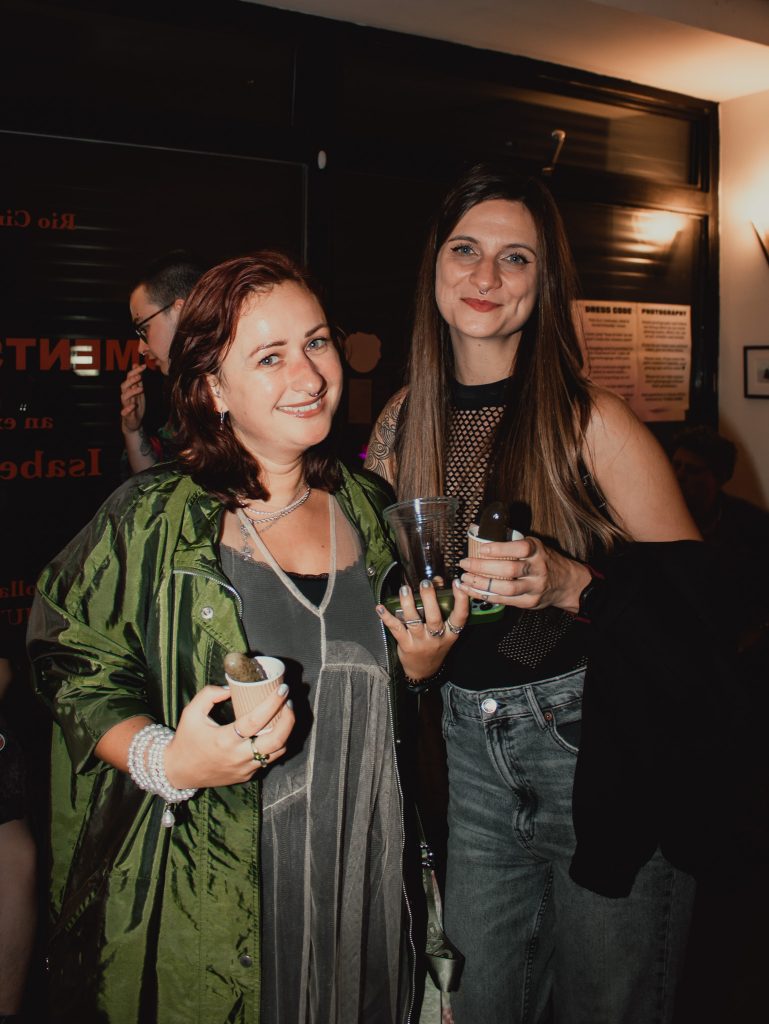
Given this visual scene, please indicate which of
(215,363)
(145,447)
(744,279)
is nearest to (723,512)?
(744,279)

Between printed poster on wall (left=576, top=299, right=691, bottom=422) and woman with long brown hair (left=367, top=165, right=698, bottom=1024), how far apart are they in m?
2.94

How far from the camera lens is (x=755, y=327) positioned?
4.88 meters

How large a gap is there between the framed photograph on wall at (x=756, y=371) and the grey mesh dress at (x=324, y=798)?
4.10 meters

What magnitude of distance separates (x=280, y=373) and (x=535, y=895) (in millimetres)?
1293

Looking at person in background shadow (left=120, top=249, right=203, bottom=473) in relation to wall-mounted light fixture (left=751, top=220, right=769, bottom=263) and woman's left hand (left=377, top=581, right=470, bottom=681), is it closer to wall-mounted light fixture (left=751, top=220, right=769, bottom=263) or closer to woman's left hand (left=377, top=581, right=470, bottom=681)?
woman's left hand (left=377, top=581, right=470, bottom=681)

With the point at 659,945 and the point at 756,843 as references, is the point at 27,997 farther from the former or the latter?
the point at 756,843

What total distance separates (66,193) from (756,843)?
4048 mm

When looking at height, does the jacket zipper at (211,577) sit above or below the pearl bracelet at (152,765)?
above

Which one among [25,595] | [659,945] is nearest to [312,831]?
[659,945]

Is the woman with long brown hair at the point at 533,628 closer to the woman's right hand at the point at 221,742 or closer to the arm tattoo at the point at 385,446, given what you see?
the arm tattoo at the point at 385,446

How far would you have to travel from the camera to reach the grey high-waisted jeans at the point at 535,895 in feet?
5.40

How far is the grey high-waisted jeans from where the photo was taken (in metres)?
1.65

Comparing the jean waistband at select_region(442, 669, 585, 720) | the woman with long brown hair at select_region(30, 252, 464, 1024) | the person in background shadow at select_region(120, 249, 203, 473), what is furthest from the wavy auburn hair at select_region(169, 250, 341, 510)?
the person in background shadow at select_region(120, 249, 203, 473)

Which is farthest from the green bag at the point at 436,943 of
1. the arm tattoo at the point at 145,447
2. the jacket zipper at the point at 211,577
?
the arm tattoo at the point at 145,447
